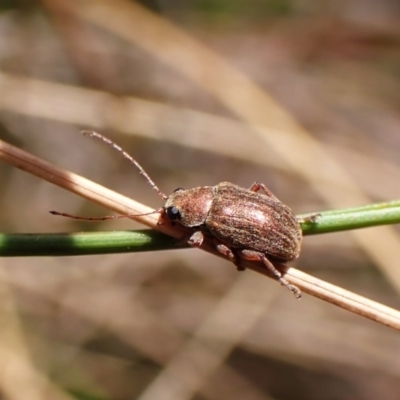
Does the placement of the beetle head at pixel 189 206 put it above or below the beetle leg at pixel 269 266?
above

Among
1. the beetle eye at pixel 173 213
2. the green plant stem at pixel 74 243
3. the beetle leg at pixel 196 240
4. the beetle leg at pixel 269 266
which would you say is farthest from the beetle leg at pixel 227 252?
the green plant stem at pixel 74 243

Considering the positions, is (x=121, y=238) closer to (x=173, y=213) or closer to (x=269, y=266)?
(x=173, y=213)

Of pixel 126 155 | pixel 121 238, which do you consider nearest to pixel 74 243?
pixel 121 238

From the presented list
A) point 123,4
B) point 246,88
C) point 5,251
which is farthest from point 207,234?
point 123,4

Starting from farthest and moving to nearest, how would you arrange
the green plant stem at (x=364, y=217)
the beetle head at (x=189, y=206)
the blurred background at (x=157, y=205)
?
the blurred background at (x=157, y=205), the beetle head at (x=189, y=206), the green plant stem at (x=364, y=217)

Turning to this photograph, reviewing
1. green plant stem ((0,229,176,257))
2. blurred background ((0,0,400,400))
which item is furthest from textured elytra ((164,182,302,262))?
blurred background ((0,0,400,400))

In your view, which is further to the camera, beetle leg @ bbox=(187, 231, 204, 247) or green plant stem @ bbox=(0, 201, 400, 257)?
beetle leg @ bbox=(187, 231, 204, 247)

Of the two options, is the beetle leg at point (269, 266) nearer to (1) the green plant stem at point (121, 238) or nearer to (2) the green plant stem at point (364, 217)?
(1) the green plant stem at point (121, 238)

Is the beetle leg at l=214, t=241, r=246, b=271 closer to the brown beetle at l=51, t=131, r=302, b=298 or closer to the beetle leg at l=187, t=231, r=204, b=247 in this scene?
the brown beetle at l=51, t=131, r=302, b=298
